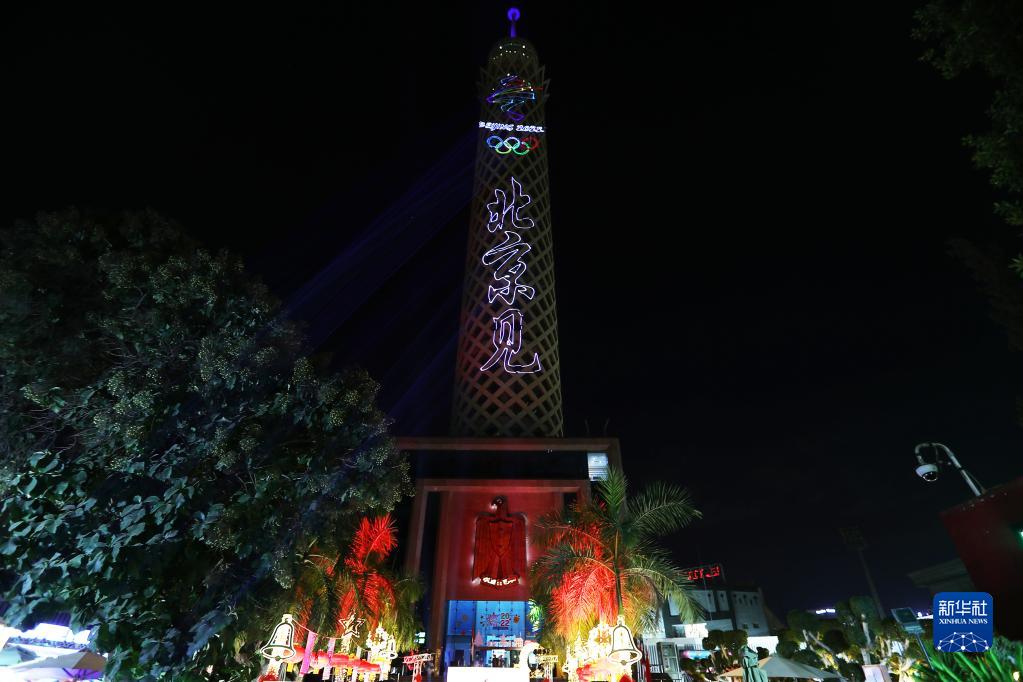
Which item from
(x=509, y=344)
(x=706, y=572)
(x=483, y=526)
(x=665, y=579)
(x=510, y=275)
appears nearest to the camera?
(x=665, y=579)

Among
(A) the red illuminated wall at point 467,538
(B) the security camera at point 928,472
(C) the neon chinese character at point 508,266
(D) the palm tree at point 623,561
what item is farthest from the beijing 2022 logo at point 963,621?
(C) the neon chinese character at point 508,266

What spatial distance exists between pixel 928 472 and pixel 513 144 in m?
29.6

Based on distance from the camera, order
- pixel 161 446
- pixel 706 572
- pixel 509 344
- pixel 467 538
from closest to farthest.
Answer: pixel 161 446 < pixel 467 538 < pixel 509 344 < pixel 706 572

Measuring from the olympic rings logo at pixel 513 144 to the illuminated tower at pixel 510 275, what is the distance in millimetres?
64

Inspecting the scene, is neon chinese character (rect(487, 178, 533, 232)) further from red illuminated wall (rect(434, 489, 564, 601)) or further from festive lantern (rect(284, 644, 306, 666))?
festive lantern (rect(284, 644, 306, 666))

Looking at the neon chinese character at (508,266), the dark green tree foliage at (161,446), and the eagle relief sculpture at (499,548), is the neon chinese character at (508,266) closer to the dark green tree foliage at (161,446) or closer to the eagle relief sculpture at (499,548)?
the eagle relief sculpture at (499,548)

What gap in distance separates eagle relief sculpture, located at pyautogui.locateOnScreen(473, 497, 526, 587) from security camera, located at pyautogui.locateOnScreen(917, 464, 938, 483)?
1615 centimetres

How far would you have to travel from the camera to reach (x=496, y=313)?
1133 inches

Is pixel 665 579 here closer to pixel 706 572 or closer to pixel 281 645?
pixel 281 645

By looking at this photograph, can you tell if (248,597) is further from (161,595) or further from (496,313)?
(496,313)

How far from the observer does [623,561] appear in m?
11.0

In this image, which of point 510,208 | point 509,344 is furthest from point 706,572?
point 510,208

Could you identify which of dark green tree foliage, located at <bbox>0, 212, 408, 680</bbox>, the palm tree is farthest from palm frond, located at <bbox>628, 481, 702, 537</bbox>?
dark green tree foliage, located at <bbox>0, 212, 408, 680</bbox>

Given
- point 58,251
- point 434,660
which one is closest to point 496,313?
point 434,660
